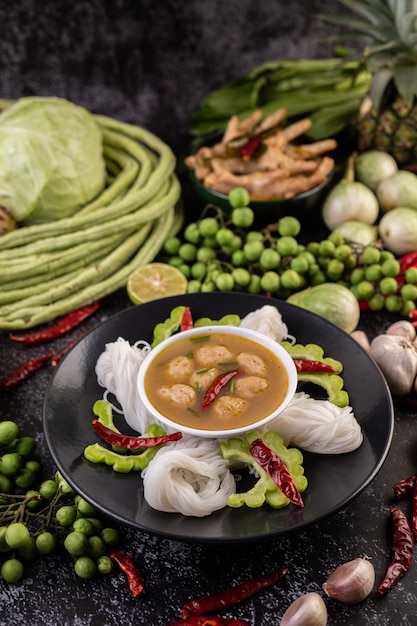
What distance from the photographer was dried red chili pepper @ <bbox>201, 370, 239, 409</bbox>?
1.88 metres

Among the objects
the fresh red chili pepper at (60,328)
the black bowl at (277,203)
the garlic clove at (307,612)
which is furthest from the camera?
the black bowl at (277,203)

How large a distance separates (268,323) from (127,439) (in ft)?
1.98

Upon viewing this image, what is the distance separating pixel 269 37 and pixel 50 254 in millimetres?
2141

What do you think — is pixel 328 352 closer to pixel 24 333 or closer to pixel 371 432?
pixel 371 432

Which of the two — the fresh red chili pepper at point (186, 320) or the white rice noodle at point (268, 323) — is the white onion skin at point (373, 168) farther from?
the fresh red chili pepper at point (186, 320)

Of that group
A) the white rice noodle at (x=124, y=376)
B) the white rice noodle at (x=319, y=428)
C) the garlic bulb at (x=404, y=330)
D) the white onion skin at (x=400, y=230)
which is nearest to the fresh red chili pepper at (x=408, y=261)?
the white onion skin at (x=400, y=230)

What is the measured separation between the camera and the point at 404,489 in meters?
2.01

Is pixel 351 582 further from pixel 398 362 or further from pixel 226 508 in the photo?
pixel 398 362

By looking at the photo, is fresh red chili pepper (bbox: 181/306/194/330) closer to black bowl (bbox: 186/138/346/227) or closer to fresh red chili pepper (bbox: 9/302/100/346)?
fresh red chili pepper (bbox: 9/302/100/346)

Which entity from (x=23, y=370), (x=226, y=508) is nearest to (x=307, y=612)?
(x=226, y=508)

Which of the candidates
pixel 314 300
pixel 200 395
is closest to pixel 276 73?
pixel 314 300

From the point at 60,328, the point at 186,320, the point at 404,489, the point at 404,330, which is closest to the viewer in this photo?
the point at 404,489

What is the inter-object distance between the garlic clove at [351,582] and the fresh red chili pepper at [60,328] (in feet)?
Result: 4.67

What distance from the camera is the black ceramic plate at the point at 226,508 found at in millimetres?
1692
